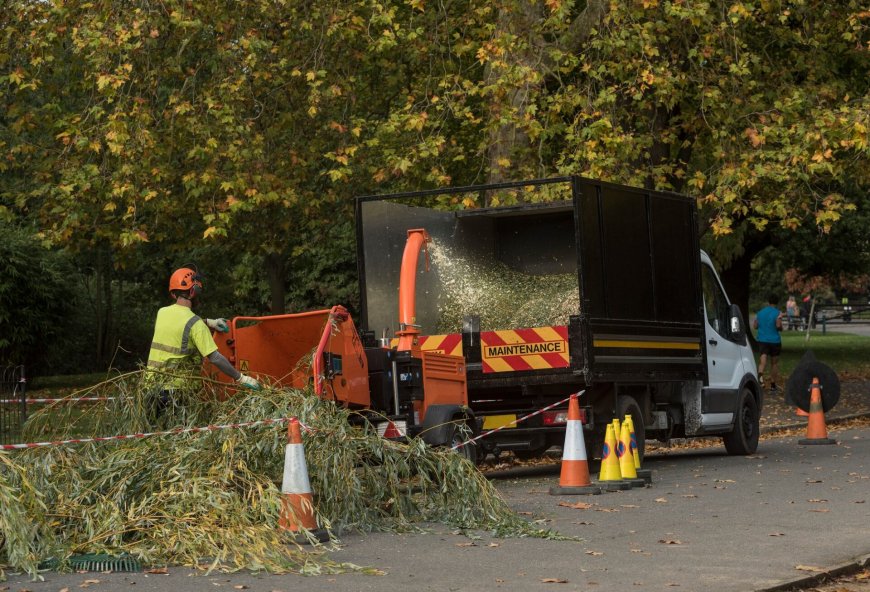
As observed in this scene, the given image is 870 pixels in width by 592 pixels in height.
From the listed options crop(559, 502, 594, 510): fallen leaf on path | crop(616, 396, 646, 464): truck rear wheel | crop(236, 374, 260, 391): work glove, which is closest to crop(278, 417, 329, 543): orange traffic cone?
crop(236, 374, 260, 391): work glove

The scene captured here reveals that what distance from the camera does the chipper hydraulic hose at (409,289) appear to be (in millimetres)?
13719

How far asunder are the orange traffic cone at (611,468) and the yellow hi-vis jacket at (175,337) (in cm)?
387

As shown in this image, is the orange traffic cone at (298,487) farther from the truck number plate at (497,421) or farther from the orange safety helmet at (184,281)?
the truck number plate at (497,421)

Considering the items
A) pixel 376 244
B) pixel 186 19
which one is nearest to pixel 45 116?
pixel 186 19

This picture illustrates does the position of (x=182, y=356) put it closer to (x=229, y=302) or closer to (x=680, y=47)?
(x=680, y=47)

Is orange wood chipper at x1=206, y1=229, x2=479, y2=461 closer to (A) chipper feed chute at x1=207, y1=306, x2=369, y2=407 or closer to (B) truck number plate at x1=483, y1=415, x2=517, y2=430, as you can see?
(A) chipper feed chute at x1=207, y1=306, x2=369, y2=407

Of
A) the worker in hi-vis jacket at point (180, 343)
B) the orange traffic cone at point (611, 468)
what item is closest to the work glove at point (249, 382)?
the worker in hi-vis jacket at point (180, 343)

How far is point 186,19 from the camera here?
1917 centimetres

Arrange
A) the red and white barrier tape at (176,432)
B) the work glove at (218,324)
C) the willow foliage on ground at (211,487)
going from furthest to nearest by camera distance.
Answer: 1. the work glove at (218,324)
2. the red and white barrier tape at (176,432)
3. the willow foliage on ground at (211,487)

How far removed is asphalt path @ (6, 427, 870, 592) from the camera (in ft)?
25.9

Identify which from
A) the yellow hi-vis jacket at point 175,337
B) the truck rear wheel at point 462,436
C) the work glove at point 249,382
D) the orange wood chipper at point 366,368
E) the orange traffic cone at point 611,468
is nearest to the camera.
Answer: the work glove at point 249,382

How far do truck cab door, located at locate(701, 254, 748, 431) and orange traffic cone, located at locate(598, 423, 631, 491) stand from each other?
133 inches

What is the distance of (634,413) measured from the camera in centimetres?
1505

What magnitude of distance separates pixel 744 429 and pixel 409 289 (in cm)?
538
